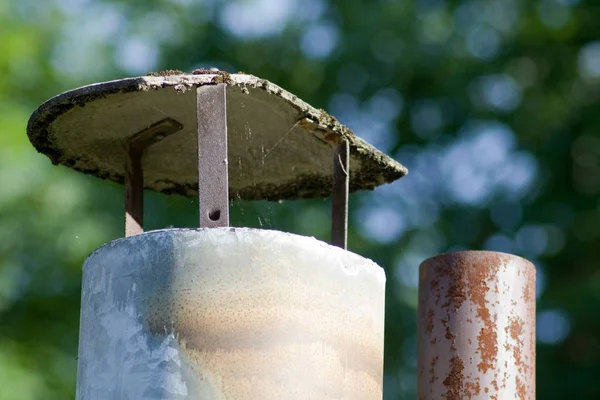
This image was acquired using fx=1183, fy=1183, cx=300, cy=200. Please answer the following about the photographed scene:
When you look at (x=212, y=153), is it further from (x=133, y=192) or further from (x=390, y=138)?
(x=390, y=138)

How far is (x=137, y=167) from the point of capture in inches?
220

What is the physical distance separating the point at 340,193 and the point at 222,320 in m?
1.15

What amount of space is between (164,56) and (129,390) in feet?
31.9

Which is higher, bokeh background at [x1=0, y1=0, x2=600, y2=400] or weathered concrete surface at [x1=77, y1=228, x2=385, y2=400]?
bokeh background at [x1=0, y1=0, x2=600, y2=400]

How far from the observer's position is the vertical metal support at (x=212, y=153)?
4680 millimetres

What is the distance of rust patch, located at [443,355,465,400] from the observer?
5160 millimetres

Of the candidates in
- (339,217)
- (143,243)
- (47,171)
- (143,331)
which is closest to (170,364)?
(143,331)

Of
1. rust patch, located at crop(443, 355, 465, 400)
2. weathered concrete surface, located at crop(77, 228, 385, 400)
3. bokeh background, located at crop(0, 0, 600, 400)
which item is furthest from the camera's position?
bokeh background, located at crop(0, 0, 600, 400)

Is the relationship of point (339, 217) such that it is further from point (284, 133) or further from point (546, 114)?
point (546, 114)

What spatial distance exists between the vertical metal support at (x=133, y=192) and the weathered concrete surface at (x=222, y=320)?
733 mm

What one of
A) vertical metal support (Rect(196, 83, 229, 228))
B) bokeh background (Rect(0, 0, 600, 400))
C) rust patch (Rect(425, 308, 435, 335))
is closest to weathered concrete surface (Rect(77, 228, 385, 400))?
vertical metal support (Rect(196, 83, 229, 228))

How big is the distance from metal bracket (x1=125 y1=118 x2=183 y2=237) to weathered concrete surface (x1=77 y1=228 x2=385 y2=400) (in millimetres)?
749

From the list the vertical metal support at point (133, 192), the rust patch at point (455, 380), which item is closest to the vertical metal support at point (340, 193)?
the rust patch at point (455, 380)

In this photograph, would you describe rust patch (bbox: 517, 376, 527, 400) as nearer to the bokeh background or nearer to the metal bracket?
the metal bracket
